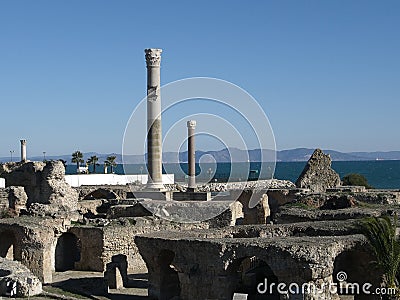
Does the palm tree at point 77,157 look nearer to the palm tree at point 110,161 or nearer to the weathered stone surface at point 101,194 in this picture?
the palm tree at point 110,161

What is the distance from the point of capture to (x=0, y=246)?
2662 centimetres

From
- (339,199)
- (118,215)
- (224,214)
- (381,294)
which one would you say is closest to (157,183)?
(118,215)

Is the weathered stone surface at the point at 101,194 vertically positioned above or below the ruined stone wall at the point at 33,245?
above

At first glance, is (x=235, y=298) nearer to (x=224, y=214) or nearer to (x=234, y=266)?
(x=234, y=266)

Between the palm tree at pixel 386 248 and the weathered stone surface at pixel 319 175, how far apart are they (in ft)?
68.2

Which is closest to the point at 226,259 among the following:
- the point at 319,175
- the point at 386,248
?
the point at 386,248

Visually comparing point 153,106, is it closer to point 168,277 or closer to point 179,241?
point 168,277

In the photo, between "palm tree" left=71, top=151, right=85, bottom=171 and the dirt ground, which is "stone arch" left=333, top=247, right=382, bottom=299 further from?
"palm tree" left=71, top=151, right=85, bottom=171

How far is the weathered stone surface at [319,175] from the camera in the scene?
3781cm

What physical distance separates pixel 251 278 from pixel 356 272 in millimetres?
3351

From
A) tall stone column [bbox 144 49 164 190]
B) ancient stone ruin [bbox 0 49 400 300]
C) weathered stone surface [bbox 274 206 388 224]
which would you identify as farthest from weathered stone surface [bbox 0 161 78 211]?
weathered stone surface [bbox 274 206 388 224]

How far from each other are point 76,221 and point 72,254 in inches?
59.9

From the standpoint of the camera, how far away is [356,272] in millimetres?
19344

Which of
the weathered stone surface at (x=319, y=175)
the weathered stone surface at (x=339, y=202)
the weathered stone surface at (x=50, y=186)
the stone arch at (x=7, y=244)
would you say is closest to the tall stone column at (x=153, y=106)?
the weathered stone surface at (x=50, y=186)
